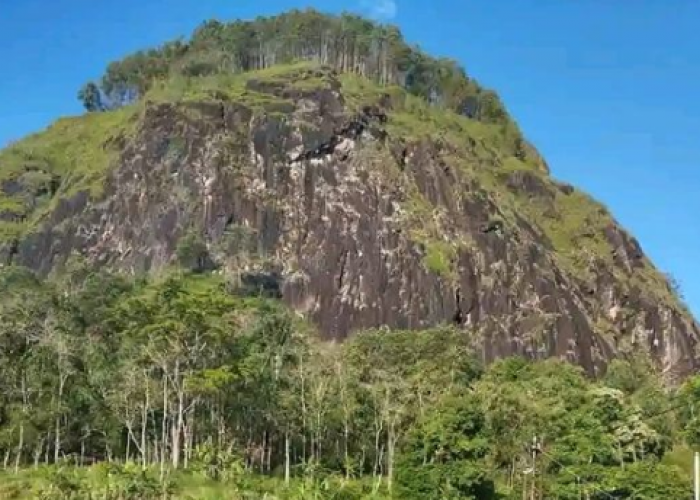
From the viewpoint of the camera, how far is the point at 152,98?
480 ft

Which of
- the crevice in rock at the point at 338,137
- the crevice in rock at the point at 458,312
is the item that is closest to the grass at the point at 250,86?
the crevice in rock at the point at 338,137

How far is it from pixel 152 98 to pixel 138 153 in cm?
1458

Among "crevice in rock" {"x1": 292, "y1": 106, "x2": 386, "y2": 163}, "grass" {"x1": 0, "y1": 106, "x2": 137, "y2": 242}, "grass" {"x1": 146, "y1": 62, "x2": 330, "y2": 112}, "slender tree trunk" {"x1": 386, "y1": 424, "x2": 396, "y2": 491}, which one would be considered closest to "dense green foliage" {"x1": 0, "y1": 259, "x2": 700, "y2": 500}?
"slender tree trunk" {"x1": 386, "y1": 424, "x2": 396, "y2": 491}

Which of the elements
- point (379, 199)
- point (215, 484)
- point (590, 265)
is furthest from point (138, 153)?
point (215, 484)

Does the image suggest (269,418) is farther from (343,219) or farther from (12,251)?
(12,251)

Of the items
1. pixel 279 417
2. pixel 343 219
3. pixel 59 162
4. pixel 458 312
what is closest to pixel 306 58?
pixel 59 162

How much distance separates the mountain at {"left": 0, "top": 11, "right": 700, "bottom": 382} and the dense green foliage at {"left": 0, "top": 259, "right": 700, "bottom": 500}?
3902 centimetres

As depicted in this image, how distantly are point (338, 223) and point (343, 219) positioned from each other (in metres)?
0.88

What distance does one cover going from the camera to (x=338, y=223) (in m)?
125

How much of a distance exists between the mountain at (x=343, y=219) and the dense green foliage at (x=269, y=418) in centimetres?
3902

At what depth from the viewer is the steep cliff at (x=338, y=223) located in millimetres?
121000

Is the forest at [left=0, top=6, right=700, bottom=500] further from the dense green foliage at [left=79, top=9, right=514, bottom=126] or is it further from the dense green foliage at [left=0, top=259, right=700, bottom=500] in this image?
the dense green foliage at [left=79, top=9, right=514, bottom=126]

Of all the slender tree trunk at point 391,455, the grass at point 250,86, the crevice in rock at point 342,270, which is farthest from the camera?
the grass at point 250,86

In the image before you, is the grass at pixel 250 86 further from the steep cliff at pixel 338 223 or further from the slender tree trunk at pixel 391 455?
the slender tree trunk at pixel 391 455
